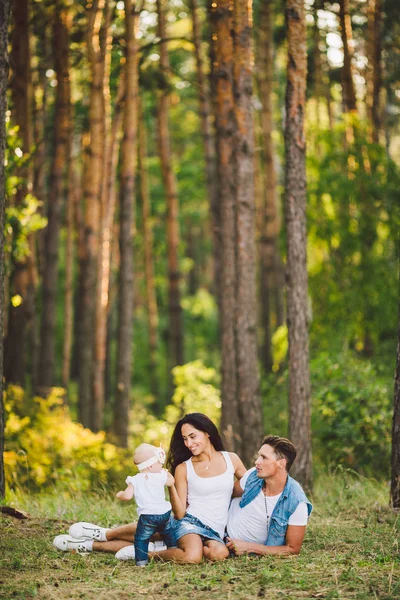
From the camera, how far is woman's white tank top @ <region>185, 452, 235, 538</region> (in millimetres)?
6508

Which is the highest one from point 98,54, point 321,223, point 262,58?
point 262,58

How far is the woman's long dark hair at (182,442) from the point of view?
661 cm

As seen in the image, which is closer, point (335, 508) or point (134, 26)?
point (335, 508)

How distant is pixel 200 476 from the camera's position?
6590mm

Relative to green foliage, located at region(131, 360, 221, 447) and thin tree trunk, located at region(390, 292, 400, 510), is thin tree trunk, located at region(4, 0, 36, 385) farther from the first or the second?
thin tree trunk, located at region(390, 292, 400, 510)

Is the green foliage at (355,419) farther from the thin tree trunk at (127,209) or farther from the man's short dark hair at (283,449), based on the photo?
the man's short dark hair at (283,449)

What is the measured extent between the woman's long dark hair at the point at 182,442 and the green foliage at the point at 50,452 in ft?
15.3

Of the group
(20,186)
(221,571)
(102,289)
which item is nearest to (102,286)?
(102,289)

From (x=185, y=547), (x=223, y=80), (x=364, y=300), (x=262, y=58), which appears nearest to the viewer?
(x=185, y=547)

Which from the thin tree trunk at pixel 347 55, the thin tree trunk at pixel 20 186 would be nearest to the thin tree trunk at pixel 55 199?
the thin tree trunk at pixel 20 186

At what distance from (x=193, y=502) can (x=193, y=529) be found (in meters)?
0.26

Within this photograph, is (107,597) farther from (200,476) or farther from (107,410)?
(107,410)

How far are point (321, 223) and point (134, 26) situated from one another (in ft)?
18.3

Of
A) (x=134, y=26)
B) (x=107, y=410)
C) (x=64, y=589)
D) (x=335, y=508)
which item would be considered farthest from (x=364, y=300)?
(x=64, y=589)
